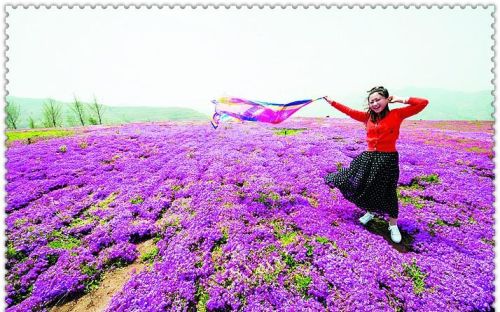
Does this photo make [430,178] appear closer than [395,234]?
No

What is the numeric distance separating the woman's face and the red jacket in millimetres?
324

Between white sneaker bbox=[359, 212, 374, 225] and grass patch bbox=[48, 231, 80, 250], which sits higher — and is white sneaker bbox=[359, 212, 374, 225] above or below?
above

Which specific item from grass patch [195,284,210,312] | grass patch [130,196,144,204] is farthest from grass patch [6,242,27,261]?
grass patch [195,284,210,312]

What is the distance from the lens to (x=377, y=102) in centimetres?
656

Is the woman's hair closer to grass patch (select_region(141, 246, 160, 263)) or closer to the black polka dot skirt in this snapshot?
the black polka dot skirt

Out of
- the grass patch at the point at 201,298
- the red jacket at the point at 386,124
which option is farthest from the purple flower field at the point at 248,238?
the red jacket at the point at 386,124

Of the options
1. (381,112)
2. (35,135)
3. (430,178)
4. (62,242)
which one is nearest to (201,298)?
(62,242)

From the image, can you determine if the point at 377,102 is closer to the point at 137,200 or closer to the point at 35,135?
the point at 137,200

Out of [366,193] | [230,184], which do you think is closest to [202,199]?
[230,184]

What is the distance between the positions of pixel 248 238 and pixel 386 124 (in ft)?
16.9

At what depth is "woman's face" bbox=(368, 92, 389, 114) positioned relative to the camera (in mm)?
6543

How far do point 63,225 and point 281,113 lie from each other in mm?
8986

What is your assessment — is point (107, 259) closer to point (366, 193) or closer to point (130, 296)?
point (130, 296)

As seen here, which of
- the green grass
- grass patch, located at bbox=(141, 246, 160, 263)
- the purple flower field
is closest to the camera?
the purple flower field
